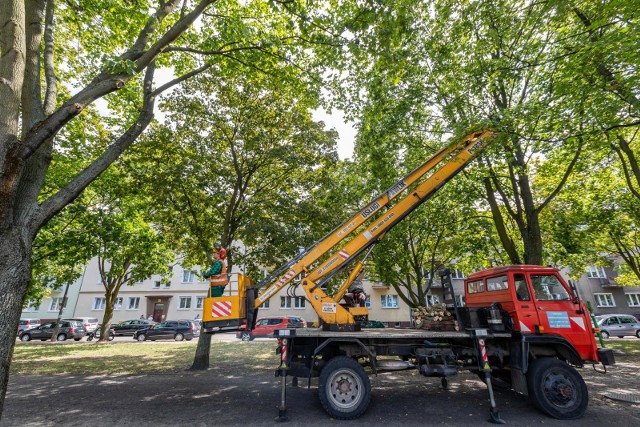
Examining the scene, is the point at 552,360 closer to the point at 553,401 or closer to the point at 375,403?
the point at 553,401

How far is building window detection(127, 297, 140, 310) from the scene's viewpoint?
35.3 m

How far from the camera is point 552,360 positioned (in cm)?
626

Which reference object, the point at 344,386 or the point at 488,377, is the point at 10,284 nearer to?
the point at 344,386


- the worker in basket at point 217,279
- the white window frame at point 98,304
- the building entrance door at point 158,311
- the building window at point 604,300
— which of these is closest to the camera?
the worker in basket at point 217,279

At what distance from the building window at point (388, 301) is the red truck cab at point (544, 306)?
26.9m

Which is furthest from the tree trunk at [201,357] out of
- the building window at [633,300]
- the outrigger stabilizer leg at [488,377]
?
the building window at [633,300]

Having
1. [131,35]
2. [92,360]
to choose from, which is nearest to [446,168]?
[131,35]

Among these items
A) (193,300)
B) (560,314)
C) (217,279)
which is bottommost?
(560,314)

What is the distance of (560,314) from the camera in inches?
261

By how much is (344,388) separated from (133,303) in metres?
37.4

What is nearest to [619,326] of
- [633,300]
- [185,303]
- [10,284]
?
[633,300]

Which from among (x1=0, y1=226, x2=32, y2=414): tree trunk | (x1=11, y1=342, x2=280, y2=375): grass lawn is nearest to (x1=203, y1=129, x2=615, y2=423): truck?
(x1=0, y1=226, x2=32, y2=414): tree trunk

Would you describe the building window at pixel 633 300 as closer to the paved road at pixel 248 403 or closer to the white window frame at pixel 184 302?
the paved road at pixel 248 403

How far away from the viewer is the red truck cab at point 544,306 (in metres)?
6.48
